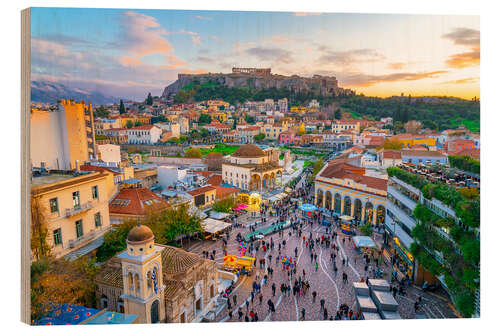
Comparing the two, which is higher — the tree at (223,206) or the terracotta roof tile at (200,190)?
the terracotta roof tile at (200,190)

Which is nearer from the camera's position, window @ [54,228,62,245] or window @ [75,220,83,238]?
window @ [54,228,62,245]

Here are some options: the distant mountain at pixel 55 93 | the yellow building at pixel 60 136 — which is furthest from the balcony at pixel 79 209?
the distant mountain at pixel 55 93

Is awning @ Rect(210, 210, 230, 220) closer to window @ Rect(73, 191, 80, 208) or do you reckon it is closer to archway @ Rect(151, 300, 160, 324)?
window @ Rect(73, 191, 80, 208)

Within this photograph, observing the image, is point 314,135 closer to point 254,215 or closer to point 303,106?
point 303,106

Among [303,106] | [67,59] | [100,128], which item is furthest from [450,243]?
[303,106]

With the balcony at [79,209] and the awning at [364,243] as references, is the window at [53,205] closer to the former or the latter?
the balcony at [79,209]

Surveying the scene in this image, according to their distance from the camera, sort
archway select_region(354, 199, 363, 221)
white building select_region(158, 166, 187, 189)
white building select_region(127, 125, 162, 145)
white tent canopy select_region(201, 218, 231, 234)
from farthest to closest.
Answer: white building select_region(127, 125, 162, 145) → white building select_region(158, 166, 187, 189) → archway select_region(354, 199, 363, 221) → white tent canopy select_region(201, 218, 231, 234)

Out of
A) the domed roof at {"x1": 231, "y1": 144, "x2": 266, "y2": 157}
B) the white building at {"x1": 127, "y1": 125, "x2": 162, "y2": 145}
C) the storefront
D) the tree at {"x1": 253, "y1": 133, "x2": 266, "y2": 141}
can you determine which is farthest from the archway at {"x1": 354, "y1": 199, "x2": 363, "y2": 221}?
the tree at {"x1": 253, "y1": 133, "x2": 266, "y2": 141}
